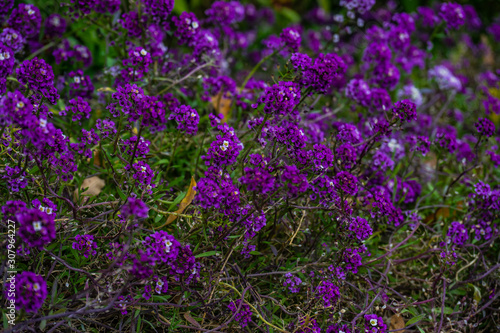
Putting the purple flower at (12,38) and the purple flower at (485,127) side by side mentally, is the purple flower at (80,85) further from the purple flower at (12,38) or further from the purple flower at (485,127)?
the purple flower at (485,127)

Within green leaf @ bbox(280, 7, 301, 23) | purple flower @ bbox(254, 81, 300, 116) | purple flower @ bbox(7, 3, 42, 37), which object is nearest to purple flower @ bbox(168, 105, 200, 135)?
purple flower @ bbox(254, 81, 300, 116)

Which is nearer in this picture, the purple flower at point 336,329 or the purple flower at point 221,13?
the purple flower at point 336,329

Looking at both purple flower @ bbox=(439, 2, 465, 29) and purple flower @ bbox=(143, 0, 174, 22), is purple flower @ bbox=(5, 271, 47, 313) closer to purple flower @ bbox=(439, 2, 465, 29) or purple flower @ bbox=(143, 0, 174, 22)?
purple flower @ bbox=(143, 0, 174, 22)

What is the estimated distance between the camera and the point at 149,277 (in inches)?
82.0

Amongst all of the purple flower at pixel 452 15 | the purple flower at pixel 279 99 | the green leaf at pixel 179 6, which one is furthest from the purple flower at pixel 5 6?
the purple flower at pixel 452 15

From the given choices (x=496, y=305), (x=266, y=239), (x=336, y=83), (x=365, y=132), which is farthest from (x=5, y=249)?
(x=336, y=83)

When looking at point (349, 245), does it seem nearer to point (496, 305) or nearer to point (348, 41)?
point (496, 305)

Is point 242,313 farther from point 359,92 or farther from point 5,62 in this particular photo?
point 359,92

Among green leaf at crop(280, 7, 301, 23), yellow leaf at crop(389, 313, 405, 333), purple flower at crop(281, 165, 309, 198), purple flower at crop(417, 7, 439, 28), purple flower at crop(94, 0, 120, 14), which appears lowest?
yellow leaf at crop(389, 313, 405, 333)

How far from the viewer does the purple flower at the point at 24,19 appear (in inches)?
127

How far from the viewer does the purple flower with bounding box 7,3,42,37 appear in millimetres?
3229

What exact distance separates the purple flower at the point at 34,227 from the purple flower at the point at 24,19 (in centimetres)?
202

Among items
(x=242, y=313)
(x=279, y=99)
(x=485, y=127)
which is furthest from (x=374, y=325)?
(x=485, y=127)

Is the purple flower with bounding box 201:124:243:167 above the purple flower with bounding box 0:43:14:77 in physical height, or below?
below
